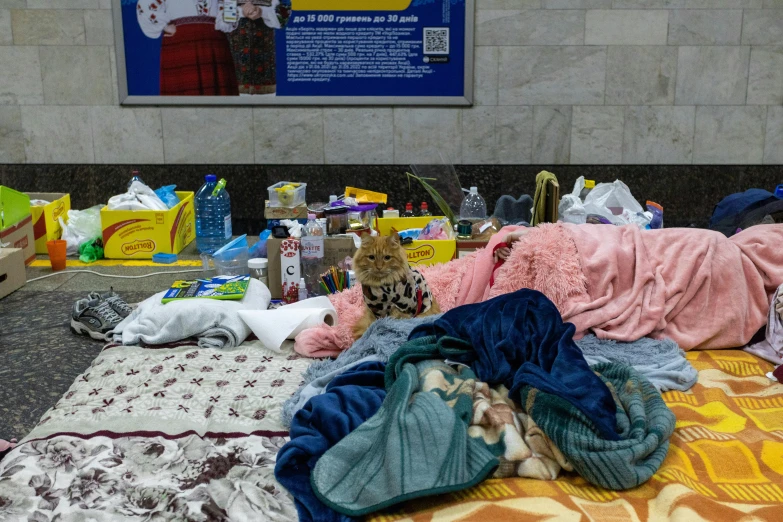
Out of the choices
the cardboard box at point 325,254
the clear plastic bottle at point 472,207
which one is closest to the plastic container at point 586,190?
the clear plastic bottle at point 472,207

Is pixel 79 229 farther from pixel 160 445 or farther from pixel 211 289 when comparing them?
pixel 160 445

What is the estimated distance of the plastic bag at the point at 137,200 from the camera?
167 inches

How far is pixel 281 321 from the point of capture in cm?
291

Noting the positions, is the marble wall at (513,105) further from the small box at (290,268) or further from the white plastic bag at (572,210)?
the small box at (290,268)

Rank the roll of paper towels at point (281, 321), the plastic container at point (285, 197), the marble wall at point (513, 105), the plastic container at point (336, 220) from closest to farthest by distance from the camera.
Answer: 1. the roll of paper towels at point (281, 321)
2. the plastic container at point (336, 220)
3. the plastic container at point (285, 197)
4. the marble wall at point (513, 105)

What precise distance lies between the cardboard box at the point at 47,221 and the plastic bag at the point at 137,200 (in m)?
0.43

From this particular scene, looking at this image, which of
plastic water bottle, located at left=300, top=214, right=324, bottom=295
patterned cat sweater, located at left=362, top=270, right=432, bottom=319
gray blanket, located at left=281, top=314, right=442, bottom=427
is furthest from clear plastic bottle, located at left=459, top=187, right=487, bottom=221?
gray blanket, located at left=281, top=314, right=442, bottom=427

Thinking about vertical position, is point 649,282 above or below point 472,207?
below

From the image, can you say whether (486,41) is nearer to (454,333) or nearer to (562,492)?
(454,333)

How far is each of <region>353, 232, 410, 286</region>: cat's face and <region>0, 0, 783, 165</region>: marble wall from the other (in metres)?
2.30

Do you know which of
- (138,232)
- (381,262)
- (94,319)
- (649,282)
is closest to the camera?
(381,262)

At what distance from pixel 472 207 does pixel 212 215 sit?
5.55 ft

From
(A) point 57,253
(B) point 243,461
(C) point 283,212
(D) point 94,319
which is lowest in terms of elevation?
(B) point 243,461

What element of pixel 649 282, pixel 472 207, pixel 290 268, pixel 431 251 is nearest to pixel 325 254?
pixel 290 268
